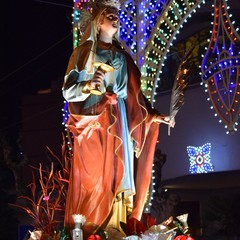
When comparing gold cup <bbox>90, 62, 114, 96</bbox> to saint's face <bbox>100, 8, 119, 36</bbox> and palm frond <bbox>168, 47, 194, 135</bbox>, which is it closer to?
saint's face <bbox>100, 8, 119, 36</bbox>

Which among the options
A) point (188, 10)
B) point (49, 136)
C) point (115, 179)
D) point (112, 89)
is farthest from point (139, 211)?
point (49, 136)

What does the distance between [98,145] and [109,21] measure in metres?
1.04

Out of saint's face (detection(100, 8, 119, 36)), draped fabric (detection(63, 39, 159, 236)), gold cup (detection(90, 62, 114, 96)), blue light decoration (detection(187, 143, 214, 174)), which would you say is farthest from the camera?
blue light decoration (detection(187, 143, 214, 174))

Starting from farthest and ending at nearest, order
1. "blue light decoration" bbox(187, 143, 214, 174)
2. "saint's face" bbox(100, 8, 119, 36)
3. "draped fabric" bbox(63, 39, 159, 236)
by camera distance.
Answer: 1. "blue light decoration" bbox(187, 143, 214, 174)
2. "saint's face" bbox(100, 8, 119, 36)
3. "draped fabric" bbox(63, 39, 159, 236)

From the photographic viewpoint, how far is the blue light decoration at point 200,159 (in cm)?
1845

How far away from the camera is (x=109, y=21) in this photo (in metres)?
5.40

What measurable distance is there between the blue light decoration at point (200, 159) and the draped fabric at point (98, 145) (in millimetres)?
13245

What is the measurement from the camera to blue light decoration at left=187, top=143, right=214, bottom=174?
18453mm

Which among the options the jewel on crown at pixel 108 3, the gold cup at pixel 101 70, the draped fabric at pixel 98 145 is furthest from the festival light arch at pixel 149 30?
the gold cup at pixel 101 70

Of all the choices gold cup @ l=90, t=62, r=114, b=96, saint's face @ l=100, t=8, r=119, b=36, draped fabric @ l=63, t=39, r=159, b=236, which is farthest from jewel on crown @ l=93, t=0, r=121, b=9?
gold cup @ l=90, t=62, r=114, b=96

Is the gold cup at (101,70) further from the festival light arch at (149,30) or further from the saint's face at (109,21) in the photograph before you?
the festival light arch at (149,30)

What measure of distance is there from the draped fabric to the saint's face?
0.20 meters

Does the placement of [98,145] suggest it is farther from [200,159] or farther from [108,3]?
[200,159]

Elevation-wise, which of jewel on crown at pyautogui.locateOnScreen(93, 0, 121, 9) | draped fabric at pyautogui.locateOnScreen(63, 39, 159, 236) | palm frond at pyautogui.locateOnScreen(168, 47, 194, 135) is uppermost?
jewel on crown at pyautogui.locateOnScreen(93, 0, 121, 9)
